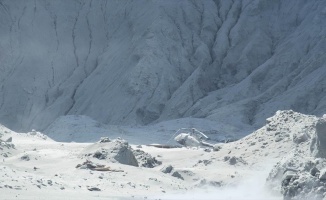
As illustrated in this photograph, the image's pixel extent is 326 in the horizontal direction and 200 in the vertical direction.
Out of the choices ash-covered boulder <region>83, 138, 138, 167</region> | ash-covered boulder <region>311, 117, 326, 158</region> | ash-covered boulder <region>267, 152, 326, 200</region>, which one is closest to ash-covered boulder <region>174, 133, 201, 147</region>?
ash-covered boulder <region>83, 138, 138, 167</region>

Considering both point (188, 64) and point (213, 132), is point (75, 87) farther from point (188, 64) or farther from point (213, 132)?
point (213, 132)

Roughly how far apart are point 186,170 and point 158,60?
4596 centimetres

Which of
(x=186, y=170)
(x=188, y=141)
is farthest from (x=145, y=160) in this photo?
(x=188, y=141)

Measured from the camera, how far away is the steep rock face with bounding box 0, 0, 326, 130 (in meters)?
65.2

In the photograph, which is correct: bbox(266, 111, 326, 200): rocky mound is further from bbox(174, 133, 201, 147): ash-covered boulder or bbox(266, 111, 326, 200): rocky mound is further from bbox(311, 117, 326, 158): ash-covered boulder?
bbox(174, 133, 201, 147): ash-covered boulder

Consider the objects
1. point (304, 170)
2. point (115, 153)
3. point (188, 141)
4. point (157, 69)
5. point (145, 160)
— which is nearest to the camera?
point (304, 170)

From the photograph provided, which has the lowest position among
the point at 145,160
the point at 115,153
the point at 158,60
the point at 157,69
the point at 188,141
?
the point at 115,153

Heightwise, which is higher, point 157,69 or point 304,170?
point 157,69

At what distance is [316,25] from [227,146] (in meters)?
41.1

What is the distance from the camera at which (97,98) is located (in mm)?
71188

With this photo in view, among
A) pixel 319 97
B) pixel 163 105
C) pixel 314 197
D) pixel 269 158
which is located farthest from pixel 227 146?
pixel 163 105

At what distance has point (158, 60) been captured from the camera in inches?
2852

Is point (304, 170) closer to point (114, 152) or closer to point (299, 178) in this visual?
point (299, 178)

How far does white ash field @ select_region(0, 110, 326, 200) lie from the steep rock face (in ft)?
95.9
